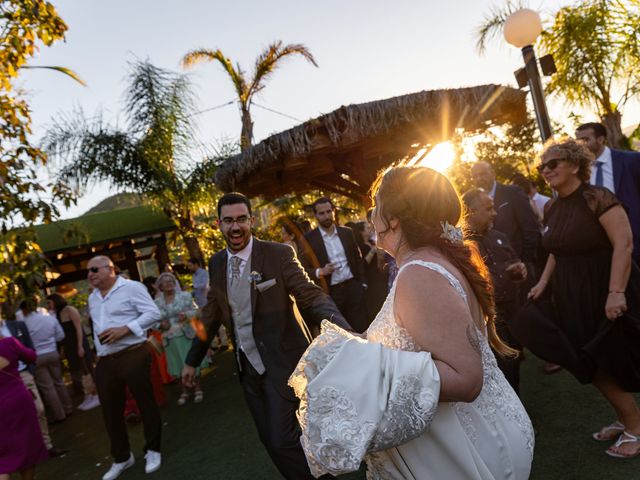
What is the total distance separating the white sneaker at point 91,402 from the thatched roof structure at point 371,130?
490cm

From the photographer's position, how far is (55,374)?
28.8 ft

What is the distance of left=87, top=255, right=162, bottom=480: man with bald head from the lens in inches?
207

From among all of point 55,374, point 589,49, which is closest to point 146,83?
point 55,374

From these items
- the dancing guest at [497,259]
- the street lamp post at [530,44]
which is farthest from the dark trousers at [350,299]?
the street lamp post at [530,44]

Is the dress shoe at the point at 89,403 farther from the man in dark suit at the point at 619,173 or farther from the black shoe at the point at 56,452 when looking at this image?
the man in dark suit at the point at 619,173

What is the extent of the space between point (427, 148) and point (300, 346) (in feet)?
23.7

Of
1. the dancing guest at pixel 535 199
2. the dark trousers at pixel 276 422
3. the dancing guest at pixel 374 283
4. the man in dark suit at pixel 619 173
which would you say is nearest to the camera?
the dark trousers at pixel 276 422

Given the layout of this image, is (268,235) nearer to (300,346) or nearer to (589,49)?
(589,49)

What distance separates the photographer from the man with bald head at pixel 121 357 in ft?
17.3

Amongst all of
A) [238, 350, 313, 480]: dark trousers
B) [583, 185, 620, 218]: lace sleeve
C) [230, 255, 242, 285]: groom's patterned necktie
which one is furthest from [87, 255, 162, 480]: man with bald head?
[583, 185, 620, 218]: lace sleeve

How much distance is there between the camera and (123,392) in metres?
5.37

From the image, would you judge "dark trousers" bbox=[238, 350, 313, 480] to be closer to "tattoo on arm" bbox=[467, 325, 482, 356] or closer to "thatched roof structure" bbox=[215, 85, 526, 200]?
"tattoo on arm" bbox=[467, 325, 482, 356]

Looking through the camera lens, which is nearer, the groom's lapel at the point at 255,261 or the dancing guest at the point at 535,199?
the groom's lapel at the point at 255,261

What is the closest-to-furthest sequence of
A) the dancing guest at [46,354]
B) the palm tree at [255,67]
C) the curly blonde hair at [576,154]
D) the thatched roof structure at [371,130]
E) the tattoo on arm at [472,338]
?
the tattoo on arm at [472,338] < the curly blonde hair at [576,154] < the thatched roof structure at [371,130] < the dancing guest at [46,354] < the palm tree at [255,67]
